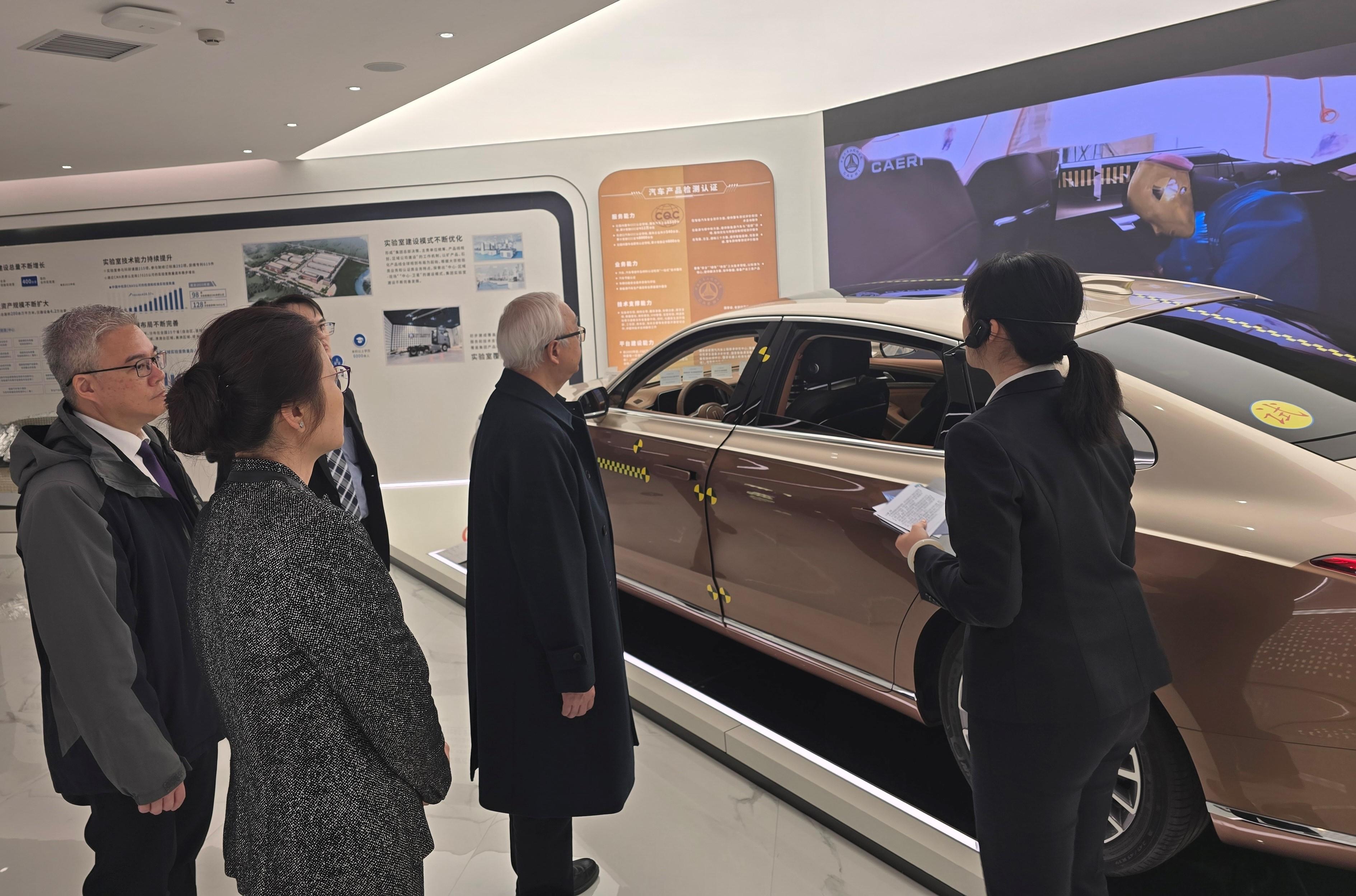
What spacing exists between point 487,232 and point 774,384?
446cm

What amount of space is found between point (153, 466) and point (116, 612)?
399 millimetres

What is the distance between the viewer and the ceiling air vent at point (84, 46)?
375cm

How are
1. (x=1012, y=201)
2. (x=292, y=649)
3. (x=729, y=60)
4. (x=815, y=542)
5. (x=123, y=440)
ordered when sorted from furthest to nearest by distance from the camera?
(x=729, y=60) < (x=1012, y=201) < (x=815, y=542) < (x=123, y=440) < (x=292, y=649)

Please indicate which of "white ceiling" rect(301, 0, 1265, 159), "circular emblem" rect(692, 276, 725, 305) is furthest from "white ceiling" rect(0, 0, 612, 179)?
"circular emblem" rect(692, 276, 725, 305)

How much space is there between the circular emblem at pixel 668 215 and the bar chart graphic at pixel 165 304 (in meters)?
3.90

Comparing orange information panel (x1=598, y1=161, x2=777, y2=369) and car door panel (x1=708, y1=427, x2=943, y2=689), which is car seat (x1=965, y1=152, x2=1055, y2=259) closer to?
orange information panel (x1=598, y1=161, x2=777, y2=369)

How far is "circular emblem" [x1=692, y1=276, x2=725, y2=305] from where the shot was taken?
651cm

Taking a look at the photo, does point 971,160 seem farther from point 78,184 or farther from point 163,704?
point 78,184

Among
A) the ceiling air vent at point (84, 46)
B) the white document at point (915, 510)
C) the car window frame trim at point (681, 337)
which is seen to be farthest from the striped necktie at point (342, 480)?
the ceiling air vent at point (84, 46)

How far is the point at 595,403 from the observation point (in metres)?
3.62

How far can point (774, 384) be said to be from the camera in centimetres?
297

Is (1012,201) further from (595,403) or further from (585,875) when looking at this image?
(585,875)

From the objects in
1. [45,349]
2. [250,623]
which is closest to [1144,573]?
[250,623]

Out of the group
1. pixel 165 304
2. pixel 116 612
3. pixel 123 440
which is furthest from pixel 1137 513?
pixel 165 304
